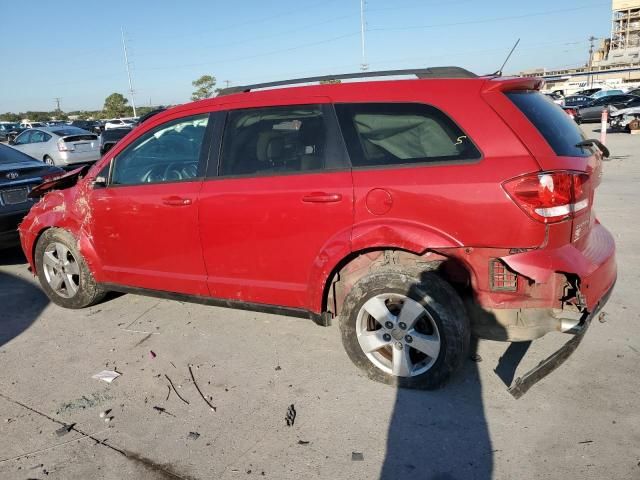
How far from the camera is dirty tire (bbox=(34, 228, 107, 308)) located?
4621 mm

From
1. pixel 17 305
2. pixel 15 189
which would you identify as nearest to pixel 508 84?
pixel 17 305

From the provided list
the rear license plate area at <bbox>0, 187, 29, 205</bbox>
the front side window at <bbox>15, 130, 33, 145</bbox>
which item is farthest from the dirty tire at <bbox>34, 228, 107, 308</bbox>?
the front side window at <bbox>15, 130, 33, 145</bbox>

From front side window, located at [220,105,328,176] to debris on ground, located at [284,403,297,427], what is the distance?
4.94 ft

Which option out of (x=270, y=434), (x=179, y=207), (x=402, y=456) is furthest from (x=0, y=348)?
(x=402, y=456)

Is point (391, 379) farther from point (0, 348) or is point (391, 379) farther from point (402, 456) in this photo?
point (0, 348)

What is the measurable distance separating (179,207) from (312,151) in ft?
3.71

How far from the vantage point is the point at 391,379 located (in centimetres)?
325

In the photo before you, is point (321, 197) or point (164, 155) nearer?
point (321, 197)

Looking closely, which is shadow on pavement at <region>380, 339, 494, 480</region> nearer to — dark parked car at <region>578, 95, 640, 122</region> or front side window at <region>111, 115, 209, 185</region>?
front side window at <region>111, 115, 209, 185</region>

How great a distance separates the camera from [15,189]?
6.28m

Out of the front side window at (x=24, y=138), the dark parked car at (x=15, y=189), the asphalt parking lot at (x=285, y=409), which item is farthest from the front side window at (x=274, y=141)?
the front side window at (x=24, y=138)

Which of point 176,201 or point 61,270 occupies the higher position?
point 176,201

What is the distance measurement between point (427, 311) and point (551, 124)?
4.42 feet

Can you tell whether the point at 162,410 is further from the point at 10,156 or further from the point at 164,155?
the point at 10,156
